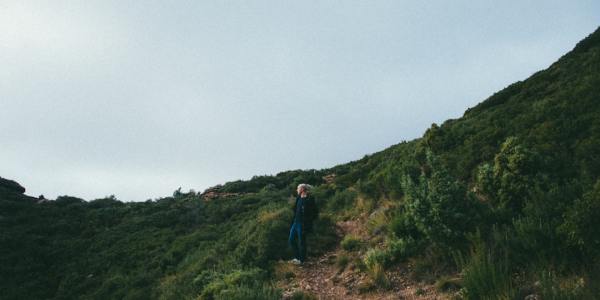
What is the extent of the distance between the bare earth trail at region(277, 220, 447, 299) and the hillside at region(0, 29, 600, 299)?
0.05 meters

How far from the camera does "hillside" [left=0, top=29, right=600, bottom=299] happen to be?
631 cm

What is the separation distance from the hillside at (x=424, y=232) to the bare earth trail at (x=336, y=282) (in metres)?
0.05

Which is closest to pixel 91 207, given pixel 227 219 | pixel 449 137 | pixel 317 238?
pixel 227 219

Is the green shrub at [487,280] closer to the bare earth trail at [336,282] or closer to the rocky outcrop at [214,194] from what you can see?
the bare earth trail at [336,282]

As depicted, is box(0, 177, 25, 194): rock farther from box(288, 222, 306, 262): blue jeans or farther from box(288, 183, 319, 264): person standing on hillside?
box(288, 183, 319, 264): person standing on hillside

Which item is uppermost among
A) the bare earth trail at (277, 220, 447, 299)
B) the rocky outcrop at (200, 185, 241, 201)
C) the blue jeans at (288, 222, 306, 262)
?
the rocky outcrop at (200, 185, 241, 201)

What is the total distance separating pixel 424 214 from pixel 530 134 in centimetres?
468

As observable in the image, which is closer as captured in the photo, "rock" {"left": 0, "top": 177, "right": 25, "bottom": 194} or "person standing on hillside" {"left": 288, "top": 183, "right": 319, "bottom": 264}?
"person standing on hillside" {"left": 288, "top": 183, "right": 319, "bottom": 264}

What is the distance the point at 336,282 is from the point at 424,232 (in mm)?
2159

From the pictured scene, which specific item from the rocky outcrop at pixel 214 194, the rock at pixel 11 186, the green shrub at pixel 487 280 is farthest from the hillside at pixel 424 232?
the rock at pixel 11 186

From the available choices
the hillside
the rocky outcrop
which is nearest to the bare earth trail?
the hillside

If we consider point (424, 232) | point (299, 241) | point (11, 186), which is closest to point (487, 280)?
point (424, 232)

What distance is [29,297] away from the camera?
14070 mm

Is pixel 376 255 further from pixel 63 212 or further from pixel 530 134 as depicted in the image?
pixel 63 212
